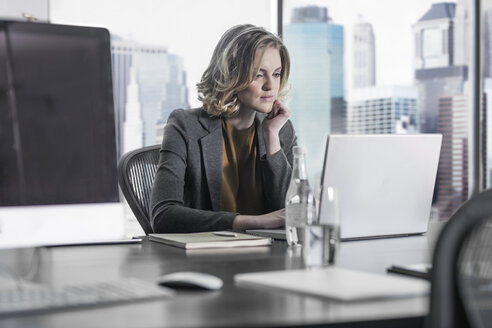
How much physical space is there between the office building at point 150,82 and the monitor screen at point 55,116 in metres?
2.83

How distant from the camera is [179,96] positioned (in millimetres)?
4070

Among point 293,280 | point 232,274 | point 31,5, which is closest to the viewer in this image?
point 293,280

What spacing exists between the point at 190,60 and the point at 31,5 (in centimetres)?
95

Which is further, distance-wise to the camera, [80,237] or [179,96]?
[179,96]

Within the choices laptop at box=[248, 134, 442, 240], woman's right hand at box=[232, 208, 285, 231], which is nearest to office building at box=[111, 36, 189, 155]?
woman's right hand at box=[232, 208, 285, 231]

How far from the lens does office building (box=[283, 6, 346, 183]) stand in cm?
415

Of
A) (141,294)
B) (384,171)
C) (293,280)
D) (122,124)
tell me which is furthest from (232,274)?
(122,124)

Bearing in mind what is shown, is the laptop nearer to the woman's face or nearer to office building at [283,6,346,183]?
the woman's face

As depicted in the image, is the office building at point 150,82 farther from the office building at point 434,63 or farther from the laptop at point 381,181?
the laptop at point 381,181

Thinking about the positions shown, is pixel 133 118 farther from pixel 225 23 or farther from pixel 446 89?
pixel 446 89

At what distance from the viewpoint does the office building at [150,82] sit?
3.97 m

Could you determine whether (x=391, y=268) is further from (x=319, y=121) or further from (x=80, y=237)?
(x=319, y=121)

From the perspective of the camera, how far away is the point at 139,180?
2490 millimetres

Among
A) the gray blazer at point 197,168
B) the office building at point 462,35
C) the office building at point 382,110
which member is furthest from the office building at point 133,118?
the office building at point 462,35
